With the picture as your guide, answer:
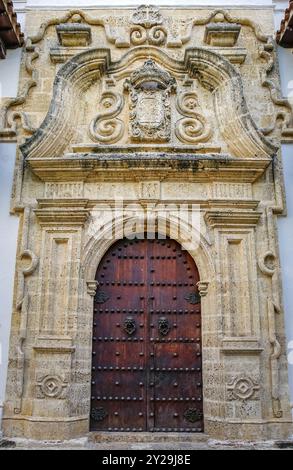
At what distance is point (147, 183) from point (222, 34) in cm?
218

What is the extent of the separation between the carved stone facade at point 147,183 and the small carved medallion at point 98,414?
0.02m

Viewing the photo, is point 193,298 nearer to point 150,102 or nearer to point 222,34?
point 150,102

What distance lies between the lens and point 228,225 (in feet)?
17.4

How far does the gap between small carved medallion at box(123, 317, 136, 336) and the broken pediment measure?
5.99ft

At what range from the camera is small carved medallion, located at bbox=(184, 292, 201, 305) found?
5.29 metres

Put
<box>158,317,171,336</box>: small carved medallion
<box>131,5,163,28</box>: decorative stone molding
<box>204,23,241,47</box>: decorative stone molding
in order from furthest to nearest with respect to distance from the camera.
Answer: <box>131,5,163,28</box>: decorative stone molding → <box>204,23,241,47</box>: decorative stone molding → <box>158,317,171,336</box>: small carved medallion

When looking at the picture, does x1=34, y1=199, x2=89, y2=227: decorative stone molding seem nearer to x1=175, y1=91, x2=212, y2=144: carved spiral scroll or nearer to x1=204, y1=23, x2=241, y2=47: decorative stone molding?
x1=175, y1=91, x2=212, y2=144: carved spiral scroll

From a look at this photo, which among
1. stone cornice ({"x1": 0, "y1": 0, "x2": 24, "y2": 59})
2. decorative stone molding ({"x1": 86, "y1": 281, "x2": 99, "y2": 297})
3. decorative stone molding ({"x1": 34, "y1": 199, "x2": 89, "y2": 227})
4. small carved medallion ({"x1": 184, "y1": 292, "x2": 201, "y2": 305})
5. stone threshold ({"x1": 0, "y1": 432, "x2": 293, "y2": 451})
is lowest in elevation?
stone threshold ({"x1": 0, "y1": 432, "x2": 293, "y2": 451})

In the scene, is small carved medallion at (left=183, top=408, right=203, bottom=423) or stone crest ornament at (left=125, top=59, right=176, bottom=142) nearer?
small carved medallion at (left=183, top=408, right=203, bottom=423)

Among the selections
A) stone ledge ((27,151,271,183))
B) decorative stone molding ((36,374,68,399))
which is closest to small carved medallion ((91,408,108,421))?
decorative stone molding ((36,374,68,399))

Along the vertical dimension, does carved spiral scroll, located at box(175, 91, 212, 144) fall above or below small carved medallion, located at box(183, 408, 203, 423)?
above

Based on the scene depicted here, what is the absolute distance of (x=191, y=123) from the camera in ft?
18.9

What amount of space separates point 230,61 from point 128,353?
3.71 metres

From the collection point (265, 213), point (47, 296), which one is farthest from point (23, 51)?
point (265, 213)
